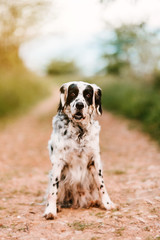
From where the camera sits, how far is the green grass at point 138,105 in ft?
30.6

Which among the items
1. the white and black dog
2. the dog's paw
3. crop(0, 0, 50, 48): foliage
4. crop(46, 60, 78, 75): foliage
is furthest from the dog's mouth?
crop(46, 60, 78, 75): foliage

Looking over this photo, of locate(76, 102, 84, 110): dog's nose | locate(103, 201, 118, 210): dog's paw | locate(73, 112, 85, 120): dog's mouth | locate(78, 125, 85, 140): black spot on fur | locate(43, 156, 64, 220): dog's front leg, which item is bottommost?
locate(103, 201, 118, 210): dog's paw

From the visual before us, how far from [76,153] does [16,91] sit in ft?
40.4

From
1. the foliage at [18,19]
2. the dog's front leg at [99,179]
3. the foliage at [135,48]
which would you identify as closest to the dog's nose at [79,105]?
the dog's front leg at [99,179]

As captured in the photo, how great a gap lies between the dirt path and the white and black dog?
0.18 m

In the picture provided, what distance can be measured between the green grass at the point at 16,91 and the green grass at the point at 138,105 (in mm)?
4362

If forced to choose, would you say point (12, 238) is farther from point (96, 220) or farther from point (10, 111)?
point (10, 111)

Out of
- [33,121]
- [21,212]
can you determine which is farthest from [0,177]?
[33,121]

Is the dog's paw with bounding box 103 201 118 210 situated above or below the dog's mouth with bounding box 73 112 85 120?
below

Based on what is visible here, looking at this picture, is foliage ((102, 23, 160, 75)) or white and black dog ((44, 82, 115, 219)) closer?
white and black dog ((44, 82, 115, 219))

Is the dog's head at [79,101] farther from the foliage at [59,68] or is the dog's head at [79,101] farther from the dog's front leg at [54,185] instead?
the foliage at [59,68]

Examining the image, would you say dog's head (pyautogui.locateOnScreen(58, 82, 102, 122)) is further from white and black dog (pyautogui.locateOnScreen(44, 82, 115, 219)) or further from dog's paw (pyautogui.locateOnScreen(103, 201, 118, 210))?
dog's paw (pyautogui.locateOnScreen(103, 201, 118, 210))

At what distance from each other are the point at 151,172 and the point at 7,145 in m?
4.69

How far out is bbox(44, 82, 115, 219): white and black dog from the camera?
11.6ft
